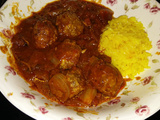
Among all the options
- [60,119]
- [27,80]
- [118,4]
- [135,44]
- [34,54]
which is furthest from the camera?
[118,4]

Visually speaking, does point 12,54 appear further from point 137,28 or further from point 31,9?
point 137,28

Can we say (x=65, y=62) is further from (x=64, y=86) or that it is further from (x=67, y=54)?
(x=64, y=86)

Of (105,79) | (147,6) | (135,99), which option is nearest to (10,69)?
(105,79)

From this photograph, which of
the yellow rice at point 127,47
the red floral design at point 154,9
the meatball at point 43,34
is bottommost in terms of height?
the meatball at point 43,34

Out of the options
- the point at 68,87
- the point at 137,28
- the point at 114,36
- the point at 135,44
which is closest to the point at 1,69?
the point at 68,87

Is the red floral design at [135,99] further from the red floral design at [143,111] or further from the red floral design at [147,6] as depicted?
the red floral design at [147,6]

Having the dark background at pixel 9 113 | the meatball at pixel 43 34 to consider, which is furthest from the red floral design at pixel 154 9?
the dark background at pixel 9 113
